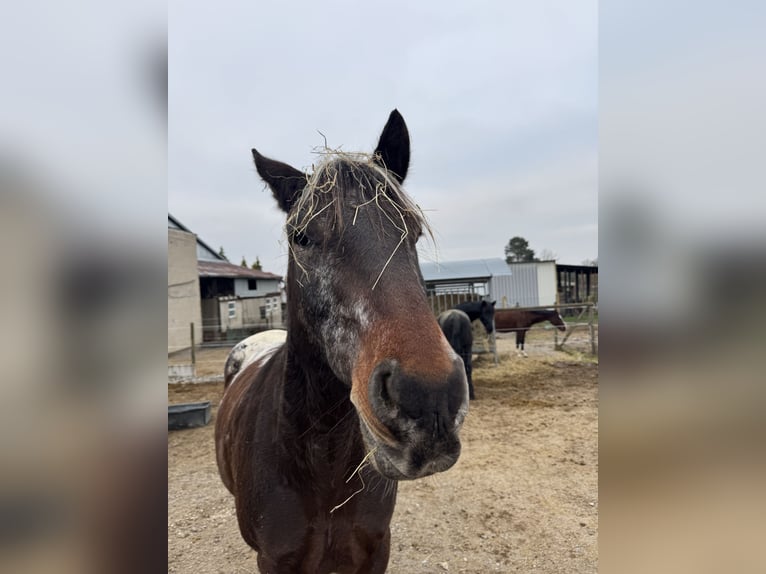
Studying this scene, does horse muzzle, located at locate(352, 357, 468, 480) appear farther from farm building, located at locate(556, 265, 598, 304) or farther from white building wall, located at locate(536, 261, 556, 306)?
farm building, located at locate(556, 265, 598, 304)

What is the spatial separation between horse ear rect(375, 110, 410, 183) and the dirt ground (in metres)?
3.56

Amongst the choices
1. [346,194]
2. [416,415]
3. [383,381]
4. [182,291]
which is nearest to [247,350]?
[346,194]

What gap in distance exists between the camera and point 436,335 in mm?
1349

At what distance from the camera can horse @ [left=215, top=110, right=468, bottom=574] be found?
1230 millimetres

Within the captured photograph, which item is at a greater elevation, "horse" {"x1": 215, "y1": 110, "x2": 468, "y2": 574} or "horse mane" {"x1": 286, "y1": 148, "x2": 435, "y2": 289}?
"horse mane" {"x1": 286, "y1": 148, "x2": 435, "y2": 289}

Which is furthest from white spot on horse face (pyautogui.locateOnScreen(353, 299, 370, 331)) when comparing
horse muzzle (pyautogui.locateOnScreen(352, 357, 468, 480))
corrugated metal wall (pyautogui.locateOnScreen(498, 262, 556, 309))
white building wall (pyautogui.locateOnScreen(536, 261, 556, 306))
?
white building wall (pyautogui.locateOnScreen(536, 261, 556, 306))

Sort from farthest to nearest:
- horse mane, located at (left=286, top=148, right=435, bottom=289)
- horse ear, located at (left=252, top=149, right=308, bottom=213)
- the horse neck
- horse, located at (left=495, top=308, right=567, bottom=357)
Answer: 1. horse, located at (left=495, top=308, right=567, bottom=357)
2. horse ear, located at (left=252, top=149, right=308, bottom=213)
3. the horse neck
4. horse mane, located at (left=286, top=148, right=435, bottom=289)

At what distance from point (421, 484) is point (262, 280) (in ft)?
81.3

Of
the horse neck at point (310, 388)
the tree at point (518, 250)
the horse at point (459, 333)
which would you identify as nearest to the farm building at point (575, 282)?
the horse at point (459, 333)

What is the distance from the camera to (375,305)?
1446 mm
